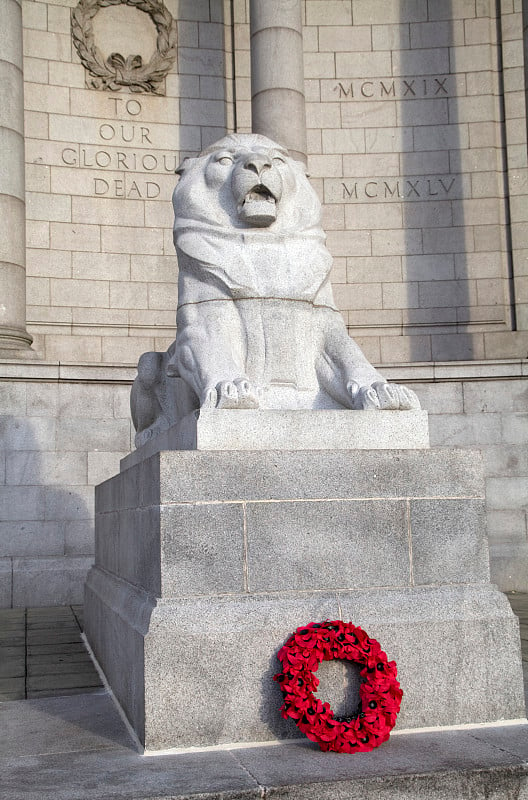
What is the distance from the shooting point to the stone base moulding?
498cm

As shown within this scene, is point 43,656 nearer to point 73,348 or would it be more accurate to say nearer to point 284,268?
point 284,268

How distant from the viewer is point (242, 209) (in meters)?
6.62

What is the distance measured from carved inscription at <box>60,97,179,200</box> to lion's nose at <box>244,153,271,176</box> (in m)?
9.52

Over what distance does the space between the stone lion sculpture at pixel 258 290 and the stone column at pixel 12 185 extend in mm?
7386

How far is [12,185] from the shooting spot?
552 inches

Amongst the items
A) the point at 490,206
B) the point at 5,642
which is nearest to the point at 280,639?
the point at 5,642

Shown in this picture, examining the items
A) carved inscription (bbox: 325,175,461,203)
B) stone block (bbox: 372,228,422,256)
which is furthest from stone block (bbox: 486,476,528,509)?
carved inscription (bbox: 325,175,461,203)

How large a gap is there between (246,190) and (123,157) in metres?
9.97

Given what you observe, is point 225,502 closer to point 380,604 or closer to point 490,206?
point 380,604

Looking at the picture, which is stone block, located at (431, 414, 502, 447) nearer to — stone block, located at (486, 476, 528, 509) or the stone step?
stone block, located at (486, 476, 528, 509)

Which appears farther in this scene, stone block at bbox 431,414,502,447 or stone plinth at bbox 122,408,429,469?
stone block at bbox 431,414,502,447

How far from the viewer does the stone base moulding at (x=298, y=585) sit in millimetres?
4984

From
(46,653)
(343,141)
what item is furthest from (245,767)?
(343,141)

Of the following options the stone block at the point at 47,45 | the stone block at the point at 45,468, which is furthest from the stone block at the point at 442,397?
the stone block at the point at 47,45
